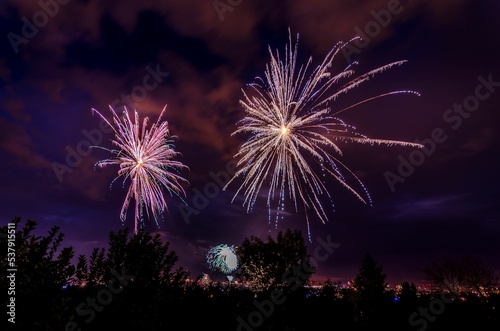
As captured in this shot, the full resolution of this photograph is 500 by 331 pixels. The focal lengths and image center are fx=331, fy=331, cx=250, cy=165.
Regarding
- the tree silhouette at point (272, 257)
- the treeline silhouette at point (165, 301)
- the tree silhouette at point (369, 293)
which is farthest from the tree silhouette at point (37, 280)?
the tree silhouette at point (272, 257)

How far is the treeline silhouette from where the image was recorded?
566 centimetres

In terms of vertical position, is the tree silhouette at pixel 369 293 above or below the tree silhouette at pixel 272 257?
below

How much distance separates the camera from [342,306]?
53.5ft

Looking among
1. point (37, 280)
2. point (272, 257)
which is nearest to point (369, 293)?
point (37, 280)

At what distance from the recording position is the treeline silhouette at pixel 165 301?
18.6ft

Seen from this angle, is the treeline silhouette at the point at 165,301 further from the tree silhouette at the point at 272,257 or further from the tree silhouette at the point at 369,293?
the tree silhouette at the point at 272,257

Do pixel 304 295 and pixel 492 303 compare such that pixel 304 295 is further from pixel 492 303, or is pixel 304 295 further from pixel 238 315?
pixel 492 303

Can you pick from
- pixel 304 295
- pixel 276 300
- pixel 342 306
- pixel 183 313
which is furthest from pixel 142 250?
pixel 342 306

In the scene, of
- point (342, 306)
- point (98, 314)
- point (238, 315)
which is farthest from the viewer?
point (342, 306)

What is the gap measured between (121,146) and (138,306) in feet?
48.0

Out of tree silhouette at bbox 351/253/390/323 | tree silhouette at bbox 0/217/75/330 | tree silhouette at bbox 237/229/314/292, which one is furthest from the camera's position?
tree silhouette at bbox 237/229/314/292

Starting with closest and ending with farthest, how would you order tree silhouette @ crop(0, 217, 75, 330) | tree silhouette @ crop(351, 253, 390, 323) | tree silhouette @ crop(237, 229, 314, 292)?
tree silhouette @ crop(0, 217, 75, 330) < tree silhouette @ crop(351, 253, 390, 323) < tree silhouette @ crop(237, 229, 314, 292)

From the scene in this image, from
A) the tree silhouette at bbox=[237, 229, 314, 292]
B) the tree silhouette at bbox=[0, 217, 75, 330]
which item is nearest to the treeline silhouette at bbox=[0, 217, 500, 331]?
the tree silhouette at bbox=[0, 217, 75, 330]

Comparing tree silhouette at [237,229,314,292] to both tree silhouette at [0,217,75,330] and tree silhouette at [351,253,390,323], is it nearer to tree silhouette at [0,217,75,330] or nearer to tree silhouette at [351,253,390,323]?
tree silhouette at [351,253,390,323]
